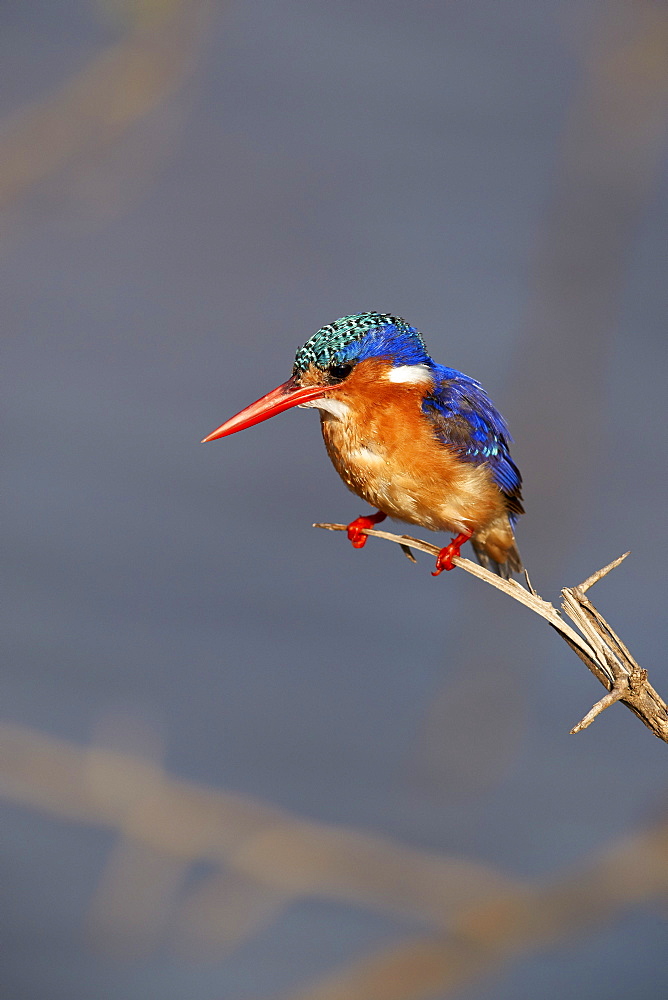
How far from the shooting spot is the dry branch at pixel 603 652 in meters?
1.25

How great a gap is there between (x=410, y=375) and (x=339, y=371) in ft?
0.52

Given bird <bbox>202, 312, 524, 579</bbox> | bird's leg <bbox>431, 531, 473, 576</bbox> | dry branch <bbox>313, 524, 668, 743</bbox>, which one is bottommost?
dry branch <bbox>313, 524, 668, 743</bbox>

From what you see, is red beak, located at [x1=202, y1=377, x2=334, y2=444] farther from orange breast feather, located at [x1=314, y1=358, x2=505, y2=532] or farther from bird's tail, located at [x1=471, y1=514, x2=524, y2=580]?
bird's tail, located at [x1=471, y1=514, x2=524, y2=580]

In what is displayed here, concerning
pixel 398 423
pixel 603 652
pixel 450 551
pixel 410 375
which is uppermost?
pixel 410 375

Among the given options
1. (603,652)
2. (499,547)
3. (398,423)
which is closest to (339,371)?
(398,423)

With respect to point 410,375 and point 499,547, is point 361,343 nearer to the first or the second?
point 410,375

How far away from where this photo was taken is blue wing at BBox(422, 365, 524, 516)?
2098mm

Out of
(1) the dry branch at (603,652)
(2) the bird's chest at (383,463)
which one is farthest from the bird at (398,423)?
(1) the dry branch at (603,652)

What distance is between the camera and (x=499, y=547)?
239 centimetres

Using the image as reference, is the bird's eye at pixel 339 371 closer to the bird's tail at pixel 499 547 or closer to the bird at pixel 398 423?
the bird at pixel 398 423

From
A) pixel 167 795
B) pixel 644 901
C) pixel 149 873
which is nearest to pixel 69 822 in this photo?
pixel 149 873

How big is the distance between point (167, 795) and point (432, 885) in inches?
24.3

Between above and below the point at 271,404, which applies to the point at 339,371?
above

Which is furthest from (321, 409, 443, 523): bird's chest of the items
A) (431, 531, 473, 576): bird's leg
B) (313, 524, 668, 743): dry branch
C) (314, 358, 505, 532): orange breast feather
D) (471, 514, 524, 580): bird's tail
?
(313, 524, 668, 743): dry branch
